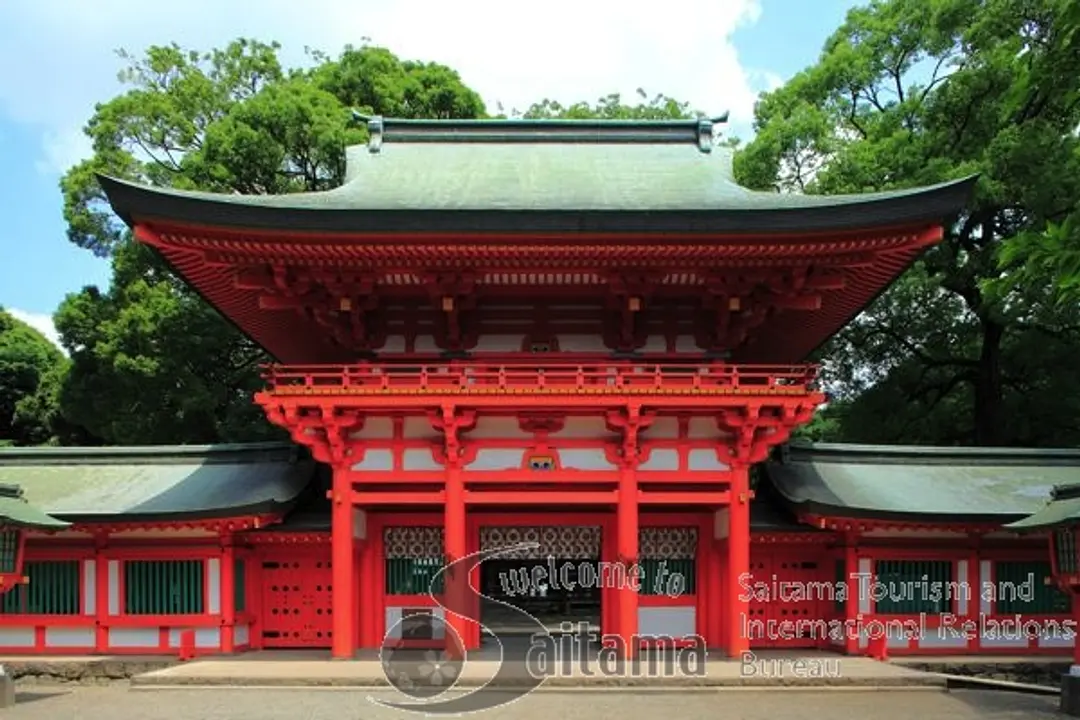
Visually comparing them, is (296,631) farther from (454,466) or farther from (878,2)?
(878,2)

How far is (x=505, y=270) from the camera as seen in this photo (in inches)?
565

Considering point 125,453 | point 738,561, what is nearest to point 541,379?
point 738,561

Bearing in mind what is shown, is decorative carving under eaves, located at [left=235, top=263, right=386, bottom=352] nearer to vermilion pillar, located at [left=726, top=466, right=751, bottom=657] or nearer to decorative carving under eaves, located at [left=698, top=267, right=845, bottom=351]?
decorative carving under eaves, located at [left=698, top=267, right=845, bottom=351]

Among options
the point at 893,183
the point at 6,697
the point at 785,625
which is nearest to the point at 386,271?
the point at 6,697

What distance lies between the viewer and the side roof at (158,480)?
15.2m

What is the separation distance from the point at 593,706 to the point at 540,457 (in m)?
3.91

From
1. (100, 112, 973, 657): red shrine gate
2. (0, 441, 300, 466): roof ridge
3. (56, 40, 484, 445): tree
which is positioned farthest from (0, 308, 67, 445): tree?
(100, 112, 973, 657): red shrine gate

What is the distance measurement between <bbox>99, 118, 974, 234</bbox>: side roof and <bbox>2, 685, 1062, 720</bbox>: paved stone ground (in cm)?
612

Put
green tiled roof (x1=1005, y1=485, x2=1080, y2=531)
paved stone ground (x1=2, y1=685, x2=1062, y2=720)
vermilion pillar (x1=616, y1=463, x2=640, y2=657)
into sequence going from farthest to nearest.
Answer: vermilion pillar (x1=616, y1=463, x2=640, y2=657)
green tiled roof (x1=1005, y1=485, x2=1080, y2=531)
paved stone ground (x1=2, y1=685, x2=1062, y2=720)

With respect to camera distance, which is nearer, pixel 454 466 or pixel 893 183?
pixel 454 466

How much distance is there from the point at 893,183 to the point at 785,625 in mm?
13865

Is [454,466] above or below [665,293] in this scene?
below

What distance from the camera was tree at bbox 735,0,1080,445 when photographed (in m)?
24.1

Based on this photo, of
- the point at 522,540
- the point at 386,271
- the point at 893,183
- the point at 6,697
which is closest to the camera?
the point at 6,697
